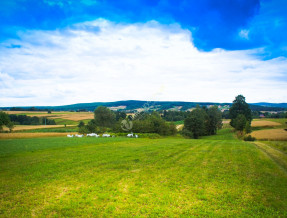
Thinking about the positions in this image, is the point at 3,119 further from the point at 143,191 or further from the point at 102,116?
the point at 143,191

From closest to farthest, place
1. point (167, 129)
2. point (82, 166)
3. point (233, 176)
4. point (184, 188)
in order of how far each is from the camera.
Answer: point (184, 188), point (233, 176), point (82, 166), point (167, 129)

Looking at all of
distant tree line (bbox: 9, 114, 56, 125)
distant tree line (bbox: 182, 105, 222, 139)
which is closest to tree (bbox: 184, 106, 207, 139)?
distant tree line (bbox: 182, 105, 222, 139)

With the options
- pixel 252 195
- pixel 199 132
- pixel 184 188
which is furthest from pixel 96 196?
pixel 199 132

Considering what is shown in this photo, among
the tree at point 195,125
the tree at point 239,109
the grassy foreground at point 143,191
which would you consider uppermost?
the tree at point 239,109

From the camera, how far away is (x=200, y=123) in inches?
2689

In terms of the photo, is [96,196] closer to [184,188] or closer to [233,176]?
[184,188]

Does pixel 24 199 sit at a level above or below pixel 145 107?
below

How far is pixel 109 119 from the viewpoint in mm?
96500

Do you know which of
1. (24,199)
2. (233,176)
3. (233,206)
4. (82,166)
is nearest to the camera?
(233,206)

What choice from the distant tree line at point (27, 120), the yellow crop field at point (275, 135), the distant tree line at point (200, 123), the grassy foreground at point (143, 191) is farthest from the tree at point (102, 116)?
the grassy foreground at point (143, 191)

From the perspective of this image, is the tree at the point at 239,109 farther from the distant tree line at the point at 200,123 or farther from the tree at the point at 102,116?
the tree at the point at 102,116

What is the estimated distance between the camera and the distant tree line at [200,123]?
67875mm

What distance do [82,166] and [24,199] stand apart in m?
5.89

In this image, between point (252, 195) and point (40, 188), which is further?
point (40, 188)
